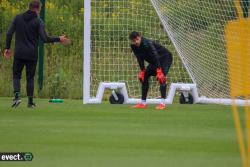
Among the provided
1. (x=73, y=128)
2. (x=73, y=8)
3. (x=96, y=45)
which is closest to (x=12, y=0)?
(x=73, y=8)

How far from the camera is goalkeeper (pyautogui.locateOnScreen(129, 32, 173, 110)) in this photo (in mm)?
17734

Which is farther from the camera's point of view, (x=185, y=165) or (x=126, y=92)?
(x=126, y=92)

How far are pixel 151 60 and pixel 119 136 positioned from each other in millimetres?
6228

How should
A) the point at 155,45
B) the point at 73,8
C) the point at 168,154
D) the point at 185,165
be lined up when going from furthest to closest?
the point at 73,8 → the point at 155,45 → the point at 168,154 → the point at 185,165

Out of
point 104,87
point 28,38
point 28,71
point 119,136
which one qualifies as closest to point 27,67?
point 28,71

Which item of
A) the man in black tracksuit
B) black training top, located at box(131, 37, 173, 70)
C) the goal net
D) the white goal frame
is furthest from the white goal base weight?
the man in black tracksuit

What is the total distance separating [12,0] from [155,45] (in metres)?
6.22

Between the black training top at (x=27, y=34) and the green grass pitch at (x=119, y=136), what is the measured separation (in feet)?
3.51

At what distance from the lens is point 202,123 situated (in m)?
14.3

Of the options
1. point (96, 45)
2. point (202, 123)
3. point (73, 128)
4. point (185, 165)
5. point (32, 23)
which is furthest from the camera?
point (96, 45)

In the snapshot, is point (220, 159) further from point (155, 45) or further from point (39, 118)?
point (155, 45)

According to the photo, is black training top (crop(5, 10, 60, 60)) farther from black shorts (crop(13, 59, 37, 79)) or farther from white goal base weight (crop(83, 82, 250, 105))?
white goal base weight (crop(83, 82, 250, 105))

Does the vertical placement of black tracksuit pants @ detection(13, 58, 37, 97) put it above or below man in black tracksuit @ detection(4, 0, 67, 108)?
below

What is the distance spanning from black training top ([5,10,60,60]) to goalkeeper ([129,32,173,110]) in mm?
1703
